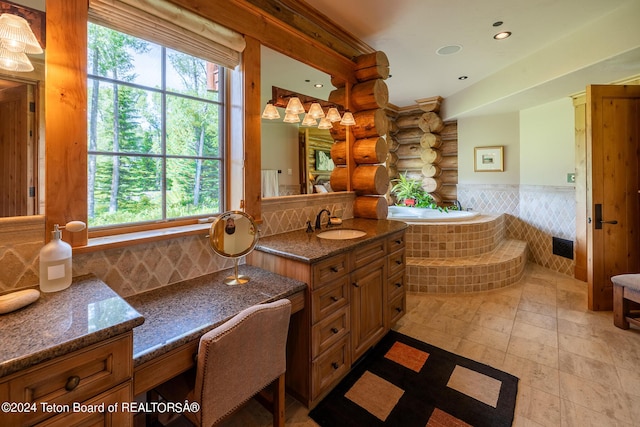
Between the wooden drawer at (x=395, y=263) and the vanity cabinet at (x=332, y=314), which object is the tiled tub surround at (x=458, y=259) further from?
the vanity cabinet at (x=332, y=314)

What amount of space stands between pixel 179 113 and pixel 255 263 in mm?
1037

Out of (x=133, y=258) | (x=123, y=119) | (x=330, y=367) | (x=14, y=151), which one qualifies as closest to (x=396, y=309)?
(x=330, y=367)

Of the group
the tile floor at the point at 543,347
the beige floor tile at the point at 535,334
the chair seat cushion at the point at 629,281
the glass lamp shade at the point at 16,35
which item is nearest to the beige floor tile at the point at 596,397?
the tile floor at the point at 543,347

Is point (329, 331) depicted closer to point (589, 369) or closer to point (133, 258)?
point (133, 258)

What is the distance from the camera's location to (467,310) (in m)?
2.88

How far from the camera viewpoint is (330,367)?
1.72 m

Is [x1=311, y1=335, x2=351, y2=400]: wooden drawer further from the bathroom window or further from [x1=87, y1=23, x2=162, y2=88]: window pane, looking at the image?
[x1=87, y1=23, x2=162, y2=88]: window pane

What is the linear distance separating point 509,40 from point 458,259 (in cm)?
248

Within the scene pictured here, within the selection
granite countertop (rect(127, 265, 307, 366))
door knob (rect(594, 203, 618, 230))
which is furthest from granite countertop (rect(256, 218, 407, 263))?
door knob (rect(594, 203, 618, 230))

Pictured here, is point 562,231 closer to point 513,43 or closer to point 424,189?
point 424,189

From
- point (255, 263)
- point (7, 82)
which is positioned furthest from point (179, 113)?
point (255, 263)

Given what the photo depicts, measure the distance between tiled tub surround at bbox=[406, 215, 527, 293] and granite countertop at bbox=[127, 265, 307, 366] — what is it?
227cm

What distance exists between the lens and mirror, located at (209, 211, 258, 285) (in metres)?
1.48

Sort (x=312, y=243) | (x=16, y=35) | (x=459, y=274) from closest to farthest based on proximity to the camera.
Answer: (x=16, y=35) < (x=312, y=243) < (x=459, y=274)
